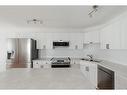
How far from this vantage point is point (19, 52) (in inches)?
182

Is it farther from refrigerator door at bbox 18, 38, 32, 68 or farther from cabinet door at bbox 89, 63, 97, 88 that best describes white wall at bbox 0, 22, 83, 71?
cabinet door at bbox 89, 63, 97, 88

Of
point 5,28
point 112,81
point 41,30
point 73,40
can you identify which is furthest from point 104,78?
point 5,28

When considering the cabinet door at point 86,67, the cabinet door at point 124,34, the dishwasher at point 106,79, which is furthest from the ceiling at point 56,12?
the cabinet door at point 86,67

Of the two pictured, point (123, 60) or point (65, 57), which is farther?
point (65, 57)

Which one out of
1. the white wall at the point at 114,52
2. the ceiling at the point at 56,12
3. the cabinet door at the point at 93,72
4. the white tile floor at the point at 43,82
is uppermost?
the ceiling at the point at 56,12

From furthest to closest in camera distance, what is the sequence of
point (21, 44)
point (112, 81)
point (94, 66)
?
point (21, 44) → point (94, 66) → point (112, 81)

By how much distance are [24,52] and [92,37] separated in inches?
102

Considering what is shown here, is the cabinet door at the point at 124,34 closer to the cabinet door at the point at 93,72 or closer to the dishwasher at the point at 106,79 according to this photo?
the dishwasher at the point at 106,79

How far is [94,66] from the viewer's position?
409 cm

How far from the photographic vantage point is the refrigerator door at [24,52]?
464 centimetres

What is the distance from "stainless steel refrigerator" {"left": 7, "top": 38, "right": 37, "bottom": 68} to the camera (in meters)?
4.64

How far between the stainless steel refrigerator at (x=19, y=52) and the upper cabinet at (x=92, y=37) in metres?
2.21
